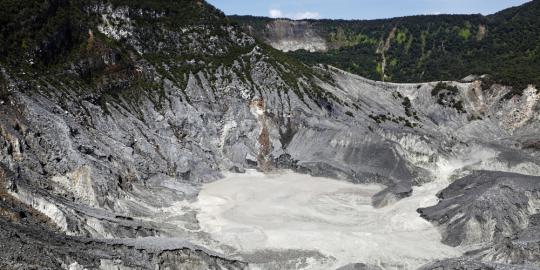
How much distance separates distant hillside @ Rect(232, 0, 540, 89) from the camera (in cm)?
11681

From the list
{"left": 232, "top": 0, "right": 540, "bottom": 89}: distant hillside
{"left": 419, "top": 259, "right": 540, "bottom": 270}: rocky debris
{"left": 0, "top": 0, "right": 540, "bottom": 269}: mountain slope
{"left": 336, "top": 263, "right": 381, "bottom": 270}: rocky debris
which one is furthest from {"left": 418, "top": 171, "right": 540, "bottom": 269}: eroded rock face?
{"left": 232, "top": 0, "right": 540, "bottom": 89}: distant hillside

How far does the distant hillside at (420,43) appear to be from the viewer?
117 m

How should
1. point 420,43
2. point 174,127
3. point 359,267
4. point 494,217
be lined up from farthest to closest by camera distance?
point 420,43 → point 174,127 → point 494,217 → point 359,267

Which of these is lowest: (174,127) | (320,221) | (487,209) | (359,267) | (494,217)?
(359,267)

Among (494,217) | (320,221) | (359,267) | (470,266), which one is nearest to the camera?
(470,266)

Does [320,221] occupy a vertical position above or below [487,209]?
below

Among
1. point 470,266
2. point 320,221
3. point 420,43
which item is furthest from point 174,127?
point 420,43

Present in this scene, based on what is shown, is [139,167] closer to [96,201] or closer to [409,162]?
[96,201]

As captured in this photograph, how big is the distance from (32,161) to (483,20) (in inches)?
4828

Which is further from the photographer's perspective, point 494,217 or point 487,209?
point 487,209

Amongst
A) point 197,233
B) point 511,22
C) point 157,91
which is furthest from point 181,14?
point 511,22

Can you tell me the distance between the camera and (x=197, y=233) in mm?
49000

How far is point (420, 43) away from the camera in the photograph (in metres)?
146

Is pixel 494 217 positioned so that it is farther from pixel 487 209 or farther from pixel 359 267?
pixel 359 267
